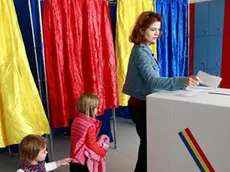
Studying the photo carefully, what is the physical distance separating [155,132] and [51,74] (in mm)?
1137

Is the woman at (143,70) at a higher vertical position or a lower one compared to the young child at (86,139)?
higher

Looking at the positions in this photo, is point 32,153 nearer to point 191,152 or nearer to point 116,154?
point 191,152

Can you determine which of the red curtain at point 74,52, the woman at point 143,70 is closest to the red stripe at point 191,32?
the red curtain at point 74,52

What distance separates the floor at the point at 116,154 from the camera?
2.49 metres

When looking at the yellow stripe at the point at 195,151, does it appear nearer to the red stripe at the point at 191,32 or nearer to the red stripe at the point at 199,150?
the red stripe at the point at 199,150

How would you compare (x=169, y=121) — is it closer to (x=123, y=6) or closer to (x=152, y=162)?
(x=152, y=162)

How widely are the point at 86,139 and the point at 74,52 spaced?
0.87 meters

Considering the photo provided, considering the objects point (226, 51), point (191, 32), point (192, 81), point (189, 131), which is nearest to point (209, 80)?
point (192, 81)

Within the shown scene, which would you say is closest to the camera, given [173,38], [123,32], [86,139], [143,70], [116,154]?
[143,70]

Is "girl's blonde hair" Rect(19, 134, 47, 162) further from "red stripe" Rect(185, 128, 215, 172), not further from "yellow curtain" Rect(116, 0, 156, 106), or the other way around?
"yellow curtain" Rect(116, 0, 156, 106)

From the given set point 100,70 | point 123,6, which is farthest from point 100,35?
point 123,6

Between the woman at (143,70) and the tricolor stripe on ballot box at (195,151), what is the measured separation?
0.85 feet

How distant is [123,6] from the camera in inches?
113

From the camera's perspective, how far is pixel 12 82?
2.01 m
